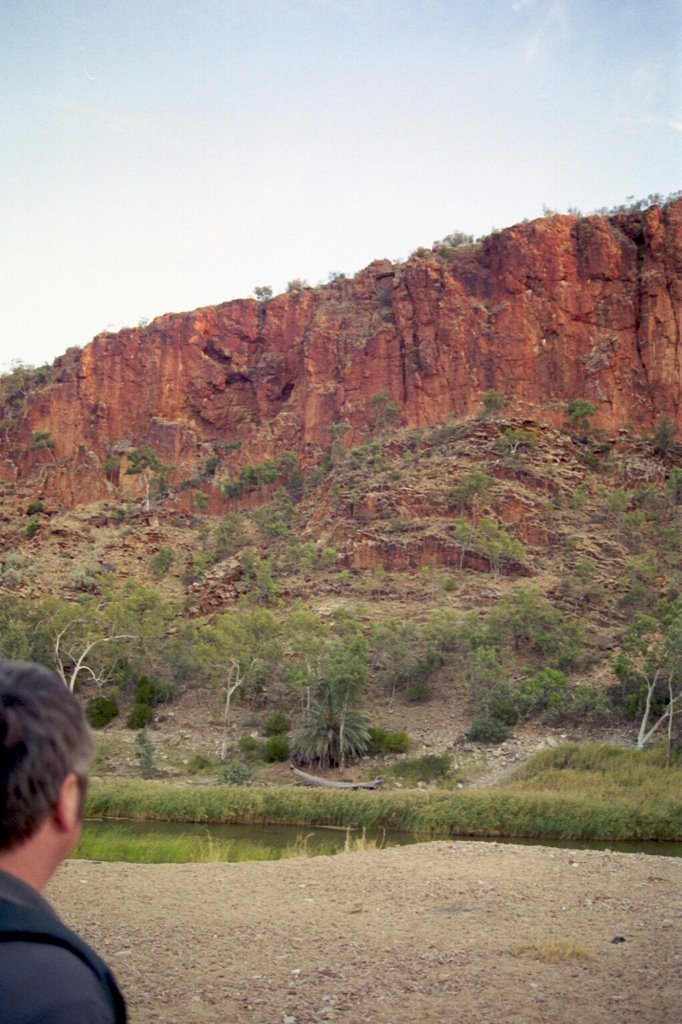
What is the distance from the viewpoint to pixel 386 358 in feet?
253

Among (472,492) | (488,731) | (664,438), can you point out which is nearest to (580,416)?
(664,438)

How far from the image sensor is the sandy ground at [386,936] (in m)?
7.22

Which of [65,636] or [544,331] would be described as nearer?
[65,636]

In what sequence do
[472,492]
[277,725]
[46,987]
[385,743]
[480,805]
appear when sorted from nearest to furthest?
[46,987] → [480,805] → [385,743] → [277,725] → [472,492]

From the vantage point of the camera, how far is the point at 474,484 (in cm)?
5481

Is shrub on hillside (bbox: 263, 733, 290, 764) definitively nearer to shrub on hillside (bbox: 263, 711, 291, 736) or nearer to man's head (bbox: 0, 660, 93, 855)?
shrub on hillside (bbox: 263, 711, 291, 736)

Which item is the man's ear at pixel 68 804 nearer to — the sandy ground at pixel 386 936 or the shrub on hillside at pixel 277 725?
the sandy ground at pixel 386 936

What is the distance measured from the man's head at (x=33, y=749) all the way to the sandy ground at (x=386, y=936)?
5803 millimetres

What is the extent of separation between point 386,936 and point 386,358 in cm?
6960

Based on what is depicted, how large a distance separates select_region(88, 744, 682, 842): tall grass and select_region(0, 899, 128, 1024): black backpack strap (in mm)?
21435

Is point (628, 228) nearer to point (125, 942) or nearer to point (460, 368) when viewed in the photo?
point (460, 368)

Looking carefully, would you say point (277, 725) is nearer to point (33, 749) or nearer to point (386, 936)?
point (386, 936)

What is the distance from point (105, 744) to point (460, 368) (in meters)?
44.8

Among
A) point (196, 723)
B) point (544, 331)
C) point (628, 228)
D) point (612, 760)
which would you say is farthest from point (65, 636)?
point (628, 228)
